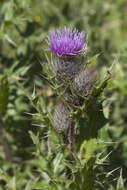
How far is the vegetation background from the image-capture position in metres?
2.41

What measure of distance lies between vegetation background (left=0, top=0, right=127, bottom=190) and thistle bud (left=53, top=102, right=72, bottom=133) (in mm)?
98

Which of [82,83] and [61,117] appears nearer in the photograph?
[82,83]

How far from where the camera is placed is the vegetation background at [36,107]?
2412mm

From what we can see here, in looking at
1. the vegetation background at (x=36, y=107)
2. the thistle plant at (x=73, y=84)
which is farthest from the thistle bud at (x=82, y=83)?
the vegetation background at (x=36, y=107)

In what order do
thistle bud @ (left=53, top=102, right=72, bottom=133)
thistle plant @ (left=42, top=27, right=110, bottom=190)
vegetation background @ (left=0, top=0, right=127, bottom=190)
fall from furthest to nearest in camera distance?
vegetation background @ (left=0, top=0, right=127, bottom=190), thistle bud @ (left=53, top=102, right=72, bottom=133), thistle plant @ (left=42, top=27, right=110, bottom=190)

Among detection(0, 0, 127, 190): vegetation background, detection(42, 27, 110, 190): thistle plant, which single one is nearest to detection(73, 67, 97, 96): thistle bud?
detection(42, 27, 110, 190): thistle plant

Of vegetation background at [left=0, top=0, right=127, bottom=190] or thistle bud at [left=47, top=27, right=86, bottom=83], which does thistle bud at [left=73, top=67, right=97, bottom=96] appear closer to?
thistle bud at [left=47, top=27, right=86, bottom=83]

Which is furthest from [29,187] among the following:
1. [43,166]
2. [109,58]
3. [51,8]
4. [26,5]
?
[51,8]

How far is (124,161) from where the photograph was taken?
3068 mm

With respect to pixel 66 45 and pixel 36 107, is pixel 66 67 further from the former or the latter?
pixel 36 107

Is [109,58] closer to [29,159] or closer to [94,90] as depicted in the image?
[29,159]

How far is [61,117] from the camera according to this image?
2234 mm

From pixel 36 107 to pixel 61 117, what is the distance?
0.21m

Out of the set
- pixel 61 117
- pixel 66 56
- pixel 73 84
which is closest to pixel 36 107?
pixel 61 117
